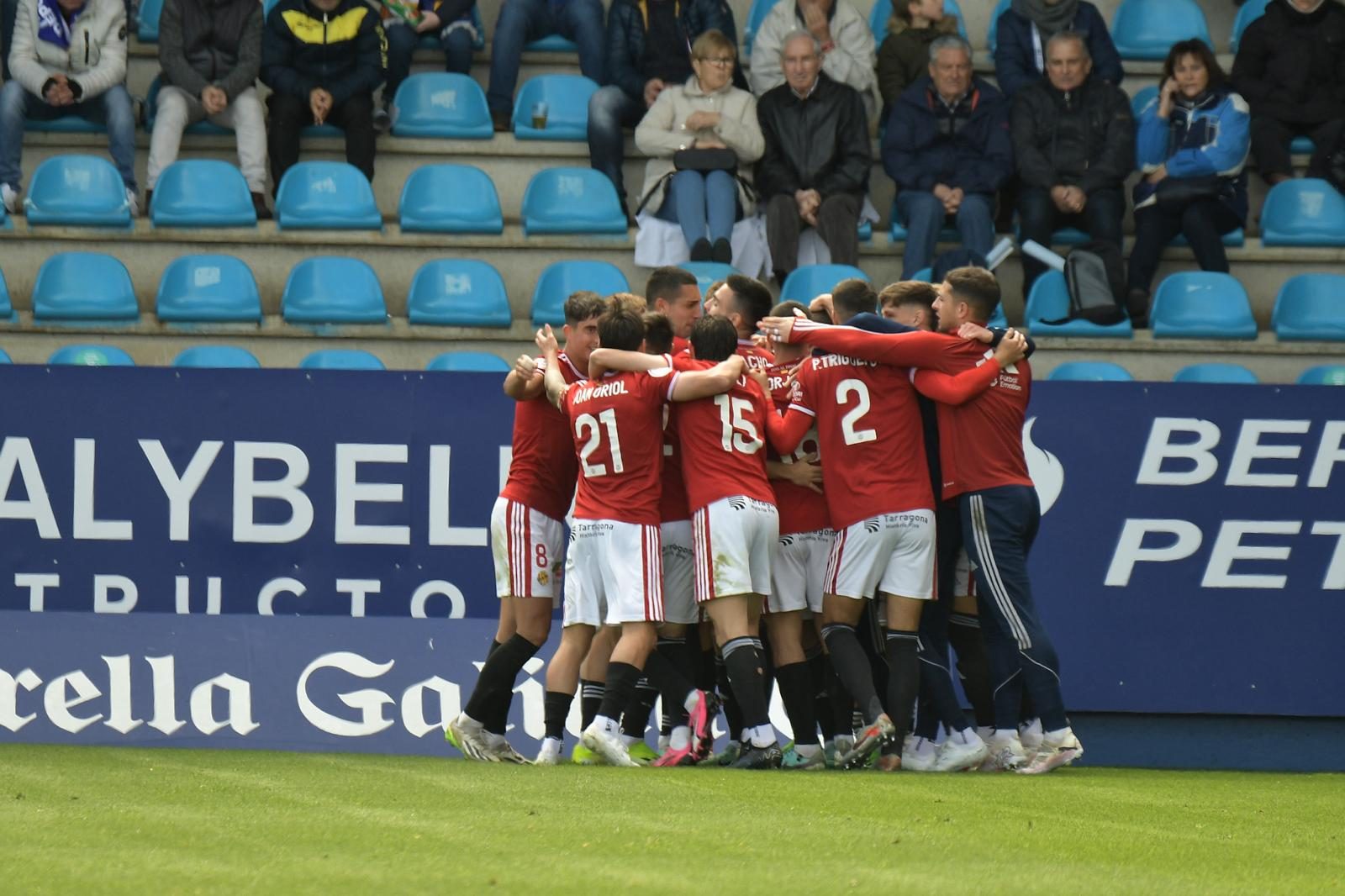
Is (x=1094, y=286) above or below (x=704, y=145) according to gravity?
below

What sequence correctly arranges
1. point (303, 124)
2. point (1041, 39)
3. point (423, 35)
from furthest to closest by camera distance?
point (423, 35)
point (1041, 39)
point (303, 124)

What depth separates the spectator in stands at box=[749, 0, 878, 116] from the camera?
11.9 metres

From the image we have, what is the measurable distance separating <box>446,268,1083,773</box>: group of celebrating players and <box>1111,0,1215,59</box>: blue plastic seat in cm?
603

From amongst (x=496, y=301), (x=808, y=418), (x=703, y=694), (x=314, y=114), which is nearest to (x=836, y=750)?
(x=703, y=694)

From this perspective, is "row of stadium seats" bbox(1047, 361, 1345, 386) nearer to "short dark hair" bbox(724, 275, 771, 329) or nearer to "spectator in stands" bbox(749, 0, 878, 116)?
"spectator in stands" bbox(749, 0, 878, 116)

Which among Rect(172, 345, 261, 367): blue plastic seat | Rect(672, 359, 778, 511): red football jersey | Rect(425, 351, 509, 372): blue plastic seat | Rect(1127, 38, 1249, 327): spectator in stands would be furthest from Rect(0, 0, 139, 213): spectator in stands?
Rect(1127, 38, 1249, 327): spectator in stands

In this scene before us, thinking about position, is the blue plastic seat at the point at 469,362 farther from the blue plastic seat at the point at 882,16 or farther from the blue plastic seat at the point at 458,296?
the blue plastic seat at the point at 882,16

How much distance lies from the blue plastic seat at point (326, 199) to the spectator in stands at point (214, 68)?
0.70ft

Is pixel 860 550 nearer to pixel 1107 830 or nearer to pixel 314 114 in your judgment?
pixel 1107 830

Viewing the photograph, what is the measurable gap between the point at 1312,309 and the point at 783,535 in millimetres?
5239

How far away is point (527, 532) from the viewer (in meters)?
7.44

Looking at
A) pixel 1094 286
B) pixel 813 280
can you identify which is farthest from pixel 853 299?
pixel 1094 286

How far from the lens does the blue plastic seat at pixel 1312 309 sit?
1117cm

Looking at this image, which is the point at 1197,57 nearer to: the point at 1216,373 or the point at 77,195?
the point at 1216,373
